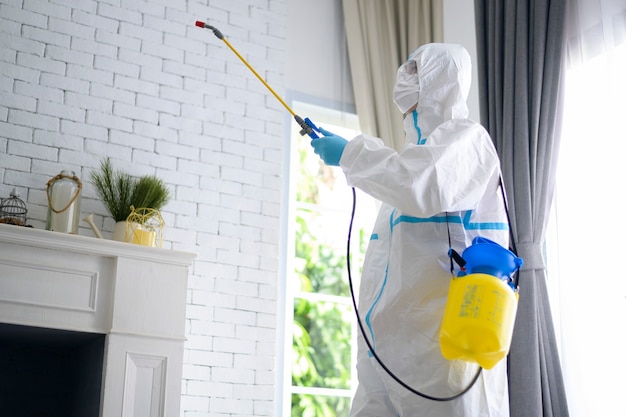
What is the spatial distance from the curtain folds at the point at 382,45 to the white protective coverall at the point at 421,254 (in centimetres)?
171

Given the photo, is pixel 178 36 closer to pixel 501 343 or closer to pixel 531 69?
pixel 531 69

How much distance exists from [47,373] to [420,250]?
185 centimetres

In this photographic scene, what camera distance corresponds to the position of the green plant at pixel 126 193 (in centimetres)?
352

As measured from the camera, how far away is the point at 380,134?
4336 mm

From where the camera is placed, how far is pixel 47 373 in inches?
136

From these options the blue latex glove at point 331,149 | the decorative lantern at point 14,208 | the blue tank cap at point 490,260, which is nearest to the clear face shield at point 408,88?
the blue latex glove at point 331,149

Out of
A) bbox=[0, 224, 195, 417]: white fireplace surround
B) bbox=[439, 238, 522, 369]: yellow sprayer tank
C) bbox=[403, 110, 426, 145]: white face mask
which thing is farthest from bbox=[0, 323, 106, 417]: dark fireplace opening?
bbox=[439, 238, 522, 369]: yellow sprayer tank

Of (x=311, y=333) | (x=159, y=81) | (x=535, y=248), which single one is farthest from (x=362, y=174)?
(x=311, y=333)

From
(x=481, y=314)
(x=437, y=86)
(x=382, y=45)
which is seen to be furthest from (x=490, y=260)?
(x=382, y=45)

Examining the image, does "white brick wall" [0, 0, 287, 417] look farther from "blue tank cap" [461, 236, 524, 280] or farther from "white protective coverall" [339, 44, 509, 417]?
"blue tank cap" [461, 236, 524, 280]

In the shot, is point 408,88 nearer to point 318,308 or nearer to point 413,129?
point 413,129

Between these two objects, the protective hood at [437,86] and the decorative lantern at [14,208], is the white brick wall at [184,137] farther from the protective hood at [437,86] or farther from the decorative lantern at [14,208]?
the protective hood at [437,86]

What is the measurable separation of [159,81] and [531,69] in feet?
5.72

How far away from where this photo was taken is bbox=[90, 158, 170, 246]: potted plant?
11.2 feet
